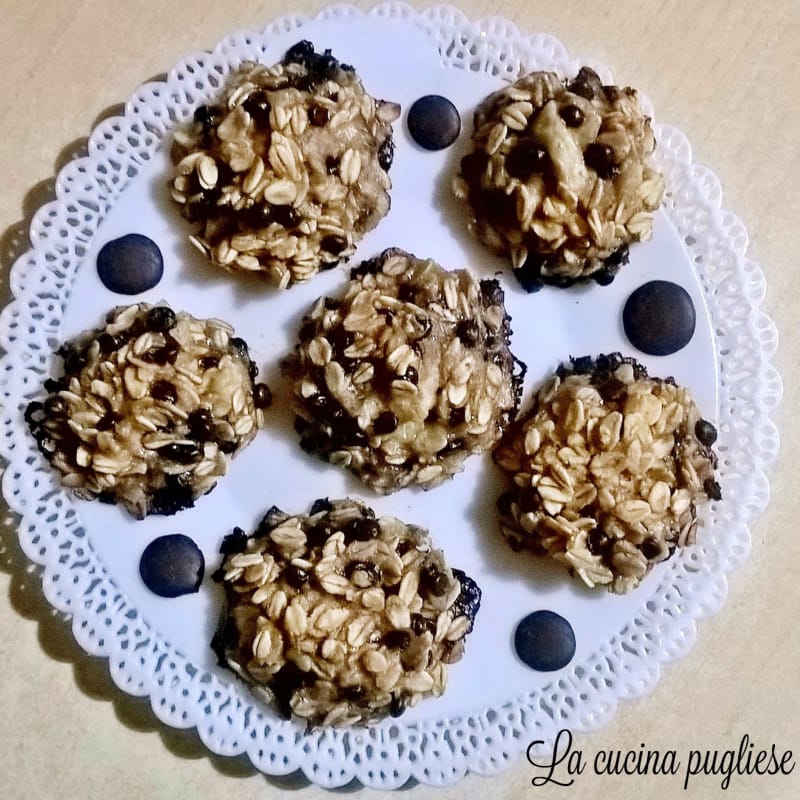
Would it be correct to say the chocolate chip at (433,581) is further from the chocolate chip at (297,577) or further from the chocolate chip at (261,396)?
the chocolate chip at (261,396)

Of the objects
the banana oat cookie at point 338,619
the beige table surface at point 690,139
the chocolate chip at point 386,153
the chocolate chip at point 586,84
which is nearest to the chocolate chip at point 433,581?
the banana oat cookie at point 338,619

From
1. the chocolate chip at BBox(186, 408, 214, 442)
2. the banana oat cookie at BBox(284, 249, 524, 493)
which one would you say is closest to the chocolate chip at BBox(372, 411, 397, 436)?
the banana oat cookie at BBox(284, 249, 524, 493)

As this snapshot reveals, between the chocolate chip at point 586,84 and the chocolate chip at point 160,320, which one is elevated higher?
the chocolate chip at point 586,84

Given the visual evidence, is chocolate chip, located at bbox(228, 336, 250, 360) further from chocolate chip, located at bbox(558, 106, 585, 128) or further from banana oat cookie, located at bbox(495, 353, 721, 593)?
chocolate chip, located at bbox(558, 106, 585, 128)

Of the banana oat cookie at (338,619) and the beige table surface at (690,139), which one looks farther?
the beige table surface at (690,139)

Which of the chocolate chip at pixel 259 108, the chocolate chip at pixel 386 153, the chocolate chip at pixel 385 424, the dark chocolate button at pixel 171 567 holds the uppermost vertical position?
the chocolate chip at pixel 386 153

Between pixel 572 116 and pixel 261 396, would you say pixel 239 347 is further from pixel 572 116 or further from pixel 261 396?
pixel 572 116

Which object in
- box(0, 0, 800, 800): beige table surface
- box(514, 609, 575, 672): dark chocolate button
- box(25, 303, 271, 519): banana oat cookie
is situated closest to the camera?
box(25, 303, 271, 519): banana oat cookie

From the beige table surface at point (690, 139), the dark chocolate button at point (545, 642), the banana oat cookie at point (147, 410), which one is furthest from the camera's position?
the beige table surface at point (690, 139)
